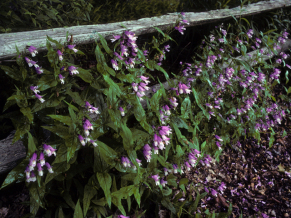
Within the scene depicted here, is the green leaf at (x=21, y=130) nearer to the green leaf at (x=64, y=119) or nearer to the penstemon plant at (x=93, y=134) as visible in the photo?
the penstemon plant at (x=93, y=134)

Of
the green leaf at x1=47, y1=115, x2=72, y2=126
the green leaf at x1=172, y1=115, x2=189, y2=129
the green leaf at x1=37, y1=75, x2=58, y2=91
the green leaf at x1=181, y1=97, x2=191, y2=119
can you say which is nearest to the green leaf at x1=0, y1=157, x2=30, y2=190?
the green leaf at x1=47, y1=115, x2=72, y2=126

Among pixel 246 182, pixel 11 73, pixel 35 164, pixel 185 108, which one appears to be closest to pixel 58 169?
pixel 35 164

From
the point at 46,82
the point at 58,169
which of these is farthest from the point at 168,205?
the point at 46,82

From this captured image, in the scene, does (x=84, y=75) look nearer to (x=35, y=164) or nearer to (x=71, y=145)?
(x=71, y=145)

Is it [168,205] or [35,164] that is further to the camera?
[168,205]

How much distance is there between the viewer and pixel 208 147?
8.36 feet

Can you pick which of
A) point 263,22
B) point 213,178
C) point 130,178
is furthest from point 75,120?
point 263,22

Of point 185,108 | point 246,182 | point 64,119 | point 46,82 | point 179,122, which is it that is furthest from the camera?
point 246,182

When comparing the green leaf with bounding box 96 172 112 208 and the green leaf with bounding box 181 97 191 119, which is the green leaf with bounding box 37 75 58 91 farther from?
the green leaf with bounding box 181 97 191 119

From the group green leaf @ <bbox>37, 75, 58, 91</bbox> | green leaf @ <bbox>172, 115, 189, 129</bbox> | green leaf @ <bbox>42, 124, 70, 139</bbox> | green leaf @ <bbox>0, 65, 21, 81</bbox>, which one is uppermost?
green leaf @ <bbox>0, 65, 21, 81</bbox>

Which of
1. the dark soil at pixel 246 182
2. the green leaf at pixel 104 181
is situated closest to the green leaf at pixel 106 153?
the green leaf at pixel 104 181

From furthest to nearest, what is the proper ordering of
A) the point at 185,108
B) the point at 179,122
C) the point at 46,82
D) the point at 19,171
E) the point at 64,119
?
the point at 185,108
the point at 179,122
the point at 46,82
the point at 19,171
the point at 64,119

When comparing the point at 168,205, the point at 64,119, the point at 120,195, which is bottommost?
the point at 168,205

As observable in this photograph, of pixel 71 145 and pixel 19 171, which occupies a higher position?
pixel 71 145
